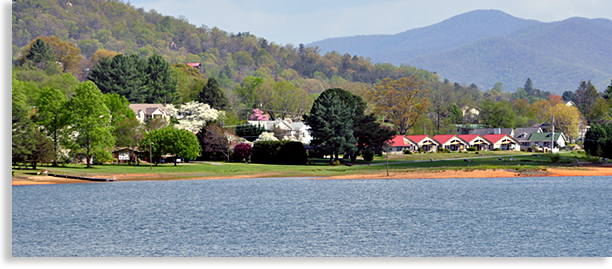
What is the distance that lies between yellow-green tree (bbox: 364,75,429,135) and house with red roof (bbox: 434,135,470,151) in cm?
989

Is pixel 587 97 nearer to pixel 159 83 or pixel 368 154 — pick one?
pixel 368 154

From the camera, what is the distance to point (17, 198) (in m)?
60.7

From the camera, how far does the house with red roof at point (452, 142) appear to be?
5605 inches

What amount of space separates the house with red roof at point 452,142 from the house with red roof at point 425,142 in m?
1.52

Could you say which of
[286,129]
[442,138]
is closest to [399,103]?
[442,138]

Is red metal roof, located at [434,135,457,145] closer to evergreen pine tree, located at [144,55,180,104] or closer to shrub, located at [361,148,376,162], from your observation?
shrub, located at [361,148,376,162]

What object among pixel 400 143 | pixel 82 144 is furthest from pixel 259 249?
pixel 400 143

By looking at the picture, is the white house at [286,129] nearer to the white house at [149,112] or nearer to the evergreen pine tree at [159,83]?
the white house at [149,112]

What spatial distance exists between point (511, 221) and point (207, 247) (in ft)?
74.0

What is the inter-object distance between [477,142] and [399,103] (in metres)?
21.2

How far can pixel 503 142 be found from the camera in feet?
495

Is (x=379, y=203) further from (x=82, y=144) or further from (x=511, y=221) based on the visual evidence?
(x=82, y=144)

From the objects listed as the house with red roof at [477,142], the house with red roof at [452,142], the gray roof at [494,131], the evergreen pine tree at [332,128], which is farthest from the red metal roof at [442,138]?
the evergreen pine tree at [332,128]

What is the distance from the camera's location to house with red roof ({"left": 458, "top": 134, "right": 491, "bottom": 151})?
145875mm
